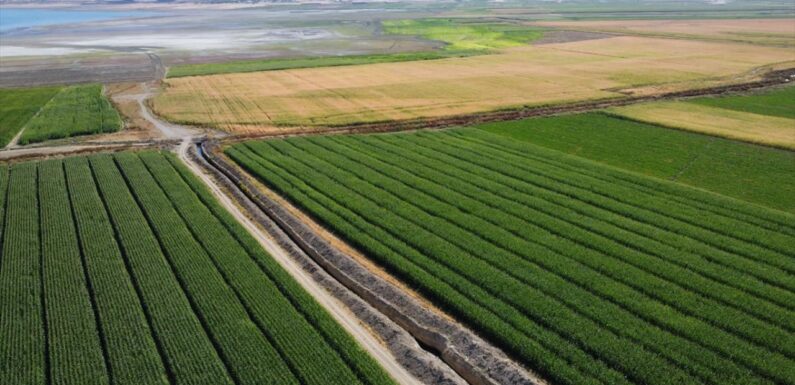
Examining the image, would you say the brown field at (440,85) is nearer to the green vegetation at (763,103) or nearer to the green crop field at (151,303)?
the green vegetation at (763,103)

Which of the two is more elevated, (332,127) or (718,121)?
(718,121)

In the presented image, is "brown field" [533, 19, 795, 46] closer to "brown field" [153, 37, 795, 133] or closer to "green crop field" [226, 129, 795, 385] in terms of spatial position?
"brown field" [153, 37, 795, 133]

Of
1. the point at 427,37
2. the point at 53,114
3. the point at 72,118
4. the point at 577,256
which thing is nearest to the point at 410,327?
the point at 577,256

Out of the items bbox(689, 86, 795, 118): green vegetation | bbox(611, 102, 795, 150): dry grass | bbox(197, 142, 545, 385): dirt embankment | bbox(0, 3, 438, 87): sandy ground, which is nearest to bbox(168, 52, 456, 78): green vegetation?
bbox(0, 3, 438, 87): sandy ground

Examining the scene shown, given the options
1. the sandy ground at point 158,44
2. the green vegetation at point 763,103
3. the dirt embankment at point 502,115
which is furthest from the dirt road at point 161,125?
the green vegetation at point 763,103

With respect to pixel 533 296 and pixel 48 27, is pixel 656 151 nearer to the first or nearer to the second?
pixel 533 296

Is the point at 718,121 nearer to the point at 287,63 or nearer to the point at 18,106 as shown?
the point at 287,63
